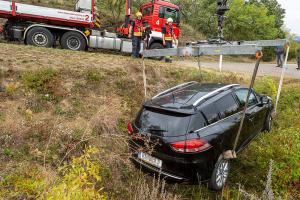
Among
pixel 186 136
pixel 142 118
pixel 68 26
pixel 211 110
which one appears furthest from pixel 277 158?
pixel 68 26

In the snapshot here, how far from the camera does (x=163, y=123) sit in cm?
495

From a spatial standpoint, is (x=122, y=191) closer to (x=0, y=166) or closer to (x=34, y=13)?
(x=0, y=166)

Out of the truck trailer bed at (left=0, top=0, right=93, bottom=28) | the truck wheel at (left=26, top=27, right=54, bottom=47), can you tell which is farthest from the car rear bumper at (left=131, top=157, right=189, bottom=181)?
the truck trailer bed at (left=0, top=0, right=93, bottom=28)

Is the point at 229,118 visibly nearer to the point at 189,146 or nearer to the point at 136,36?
the point at 189,146

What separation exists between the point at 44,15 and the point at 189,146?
9.19 m

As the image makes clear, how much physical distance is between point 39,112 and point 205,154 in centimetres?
453

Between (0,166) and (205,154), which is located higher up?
(205,154)

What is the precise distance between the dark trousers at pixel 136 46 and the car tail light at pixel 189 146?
8.11 metres

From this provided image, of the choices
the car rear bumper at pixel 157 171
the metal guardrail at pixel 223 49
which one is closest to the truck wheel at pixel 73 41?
the metal guardrail at pixel 223 49

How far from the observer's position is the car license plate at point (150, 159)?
4.91m

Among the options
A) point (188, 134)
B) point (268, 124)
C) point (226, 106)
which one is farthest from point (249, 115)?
point (188, 134)

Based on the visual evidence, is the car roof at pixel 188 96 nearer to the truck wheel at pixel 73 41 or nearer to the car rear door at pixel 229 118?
the car rear door at pixel 229 118

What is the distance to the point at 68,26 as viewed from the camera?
12.2 metres

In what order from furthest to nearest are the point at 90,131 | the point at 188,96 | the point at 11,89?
1. the point at 11,89
2. the point at 90,131
3. the point at 188,96
